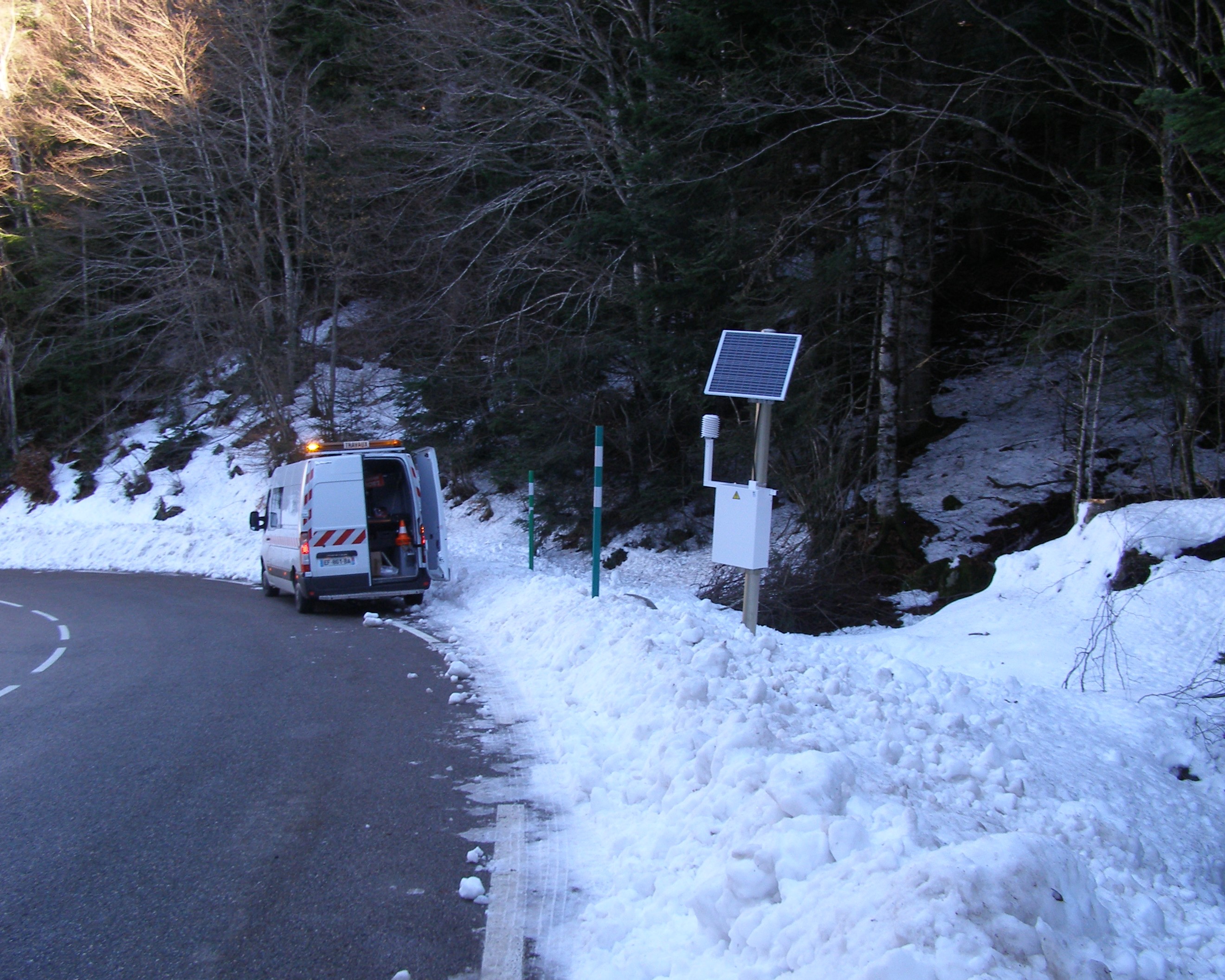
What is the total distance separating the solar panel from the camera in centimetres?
720

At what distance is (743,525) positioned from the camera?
24.6 ft

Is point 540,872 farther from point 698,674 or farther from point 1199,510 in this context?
point 1199,510

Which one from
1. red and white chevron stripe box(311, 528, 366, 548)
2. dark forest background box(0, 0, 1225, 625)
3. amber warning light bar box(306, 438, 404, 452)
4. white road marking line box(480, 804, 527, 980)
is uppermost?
dark forest background box(0, 0, 1225, 625)

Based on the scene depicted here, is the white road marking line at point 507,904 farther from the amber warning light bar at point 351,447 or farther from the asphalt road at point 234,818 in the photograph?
the amber warning light bar at point 351,447

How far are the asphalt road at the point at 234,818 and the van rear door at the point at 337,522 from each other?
2.76m

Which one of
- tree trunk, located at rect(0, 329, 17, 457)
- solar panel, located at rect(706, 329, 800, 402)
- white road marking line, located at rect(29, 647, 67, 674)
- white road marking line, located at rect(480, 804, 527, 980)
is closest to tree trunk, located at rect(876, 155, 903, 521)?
solar panel, located at rect(706, 329, 800, 402)

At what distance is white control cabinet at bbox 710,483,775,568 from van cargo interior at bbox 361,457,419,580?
21.2 ft

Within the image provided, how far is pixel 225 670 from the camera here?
901 centimetres

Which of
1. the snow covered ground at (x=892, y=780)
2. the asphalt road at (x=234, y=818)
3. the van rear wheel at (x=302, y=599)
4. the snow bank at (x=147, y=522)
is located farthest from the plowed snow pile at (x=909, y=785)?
the snow bank at (x=147, y=522)

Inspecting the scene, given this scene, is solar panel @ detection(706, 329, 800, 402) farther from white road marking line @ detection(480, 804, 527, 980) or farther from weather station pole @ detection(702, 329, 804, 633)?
white road marking line @ detection(480, 804, 527, 980)

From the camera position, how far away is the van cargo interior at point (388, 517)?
13.2m

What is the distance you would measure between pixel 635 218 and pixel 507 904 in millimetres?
12281

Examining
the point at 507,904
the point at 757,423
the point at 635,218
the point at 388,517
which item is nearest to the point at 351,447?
the point at 388,517

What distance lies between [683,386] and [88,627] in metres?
9.16
